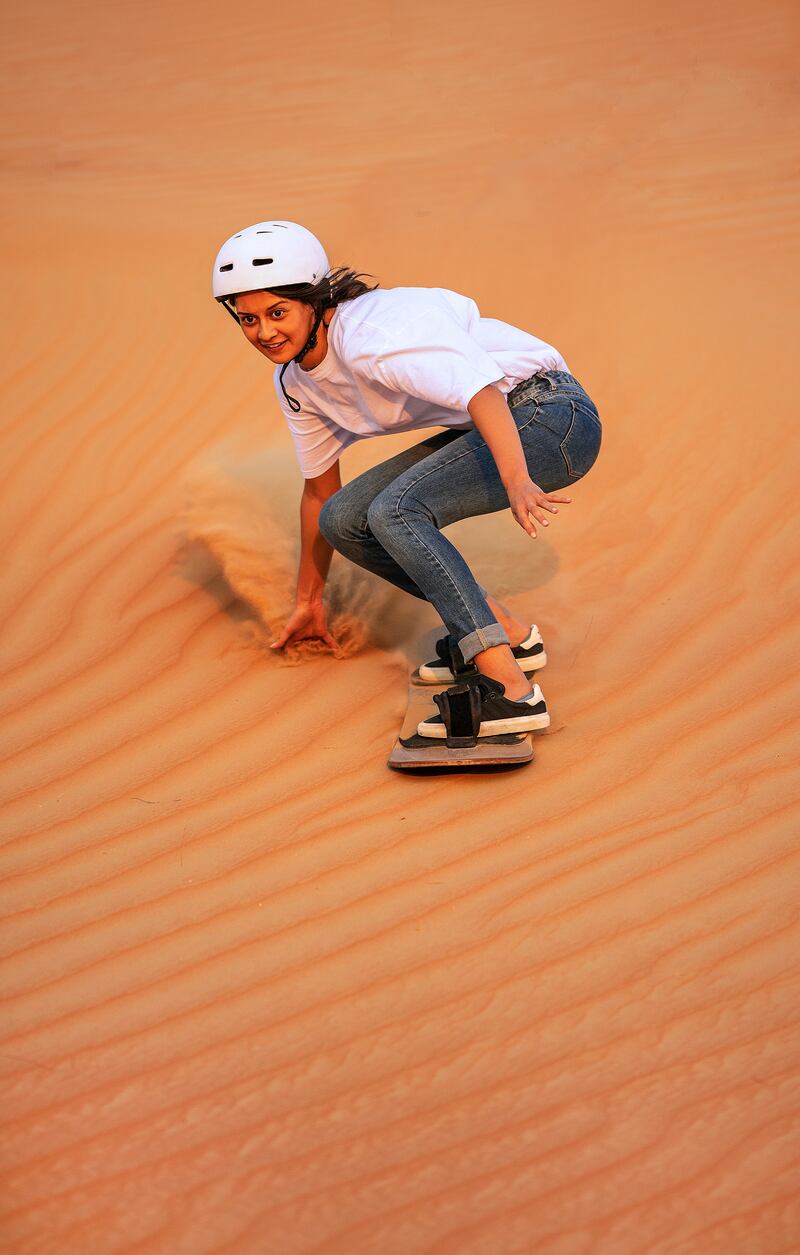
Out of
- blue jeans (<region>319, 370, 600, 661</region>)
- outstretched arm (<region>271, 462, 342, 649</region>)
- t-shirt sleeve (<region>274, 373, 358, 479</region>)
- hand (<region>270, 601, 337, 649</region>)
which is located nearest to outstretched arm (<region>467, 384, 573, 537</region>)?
blue jeans (<region>319, 370, 600, 661</region>)

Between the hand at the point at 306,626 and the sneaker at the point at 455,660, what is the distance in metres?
0.45

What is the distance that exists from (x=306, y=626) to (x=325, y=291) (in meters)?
1.26

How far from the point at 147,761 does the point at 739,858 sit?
1.84 meters

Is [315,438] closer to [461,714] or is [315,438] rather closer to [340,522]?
[340,522]

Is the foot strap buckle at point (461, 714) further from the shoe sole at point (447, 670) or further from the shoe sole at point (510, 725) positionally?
the shoe sole at point (447, 670)

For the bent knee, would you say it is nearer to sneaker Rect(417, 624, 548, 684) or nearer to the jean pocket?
sneaker Rect(417, 624, 548, 684)

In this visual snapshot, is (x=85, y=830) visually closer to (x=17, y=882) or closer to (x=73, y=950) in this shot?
(x=17, y=882)

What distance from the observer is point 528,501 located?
3260 mm

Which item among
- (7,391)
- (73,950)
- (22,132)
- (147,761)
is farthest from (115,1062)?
(22,132)

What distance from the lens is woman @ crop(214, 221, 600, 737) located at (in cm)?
337

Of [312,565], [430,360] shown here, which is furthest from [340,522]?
[430,360]

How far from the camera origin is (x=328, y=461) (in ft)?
13.5

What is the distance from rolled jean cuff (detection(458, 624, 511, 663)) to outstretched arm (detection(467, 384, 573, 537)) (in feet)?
1.28

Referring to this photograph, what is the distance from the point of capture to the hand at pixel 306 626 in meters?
4.28
